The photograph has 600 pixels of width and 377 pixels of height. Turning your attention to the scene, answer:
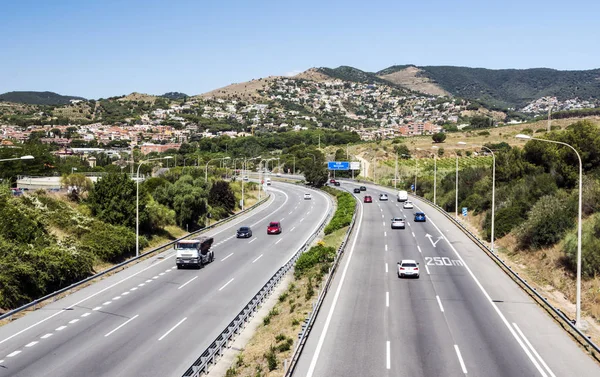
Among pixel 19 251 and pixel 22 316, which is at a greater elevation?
pixel 19 251

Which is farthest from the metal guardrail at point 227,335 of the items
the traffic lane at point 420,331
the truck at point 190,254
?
the truck at point 190,254

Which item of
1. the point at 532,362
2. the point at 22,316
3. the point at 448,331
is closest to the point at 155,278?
the point at 22,316

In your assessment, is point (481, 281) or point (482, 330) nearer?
point (482, 330)

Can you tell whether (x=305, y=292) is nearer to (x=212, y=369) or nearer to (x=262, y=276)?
(x=262, y=276)

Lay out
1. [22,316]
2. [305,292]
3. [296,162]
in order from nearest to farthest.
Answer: [22,316]
[305,292]
[296,162]

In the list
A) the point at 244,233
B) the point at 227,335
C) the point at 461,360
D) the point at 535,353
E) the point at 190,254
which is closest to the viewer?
the point at 461,360

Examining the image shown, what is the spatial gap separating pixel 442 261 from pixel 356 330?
1837 centimetres

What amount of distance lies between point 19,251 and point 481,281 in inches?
996

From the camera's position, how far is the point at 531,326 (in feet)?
82.6

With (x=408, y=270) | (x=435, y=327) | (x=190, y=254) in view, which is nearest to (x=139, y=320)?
(x=435, y=327)

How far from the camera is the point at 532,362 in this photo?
2047 centimetres

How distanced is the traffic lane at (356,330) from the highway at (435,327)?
0.03m

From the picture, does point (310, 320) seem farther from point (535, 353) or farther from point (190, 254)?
point (190, 254)

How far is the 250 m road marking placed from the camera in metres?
40.0
